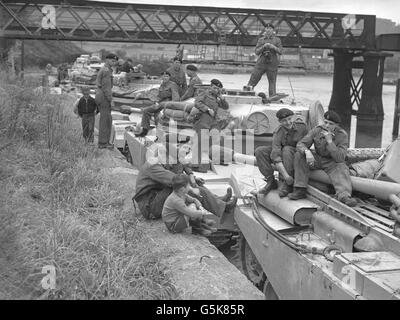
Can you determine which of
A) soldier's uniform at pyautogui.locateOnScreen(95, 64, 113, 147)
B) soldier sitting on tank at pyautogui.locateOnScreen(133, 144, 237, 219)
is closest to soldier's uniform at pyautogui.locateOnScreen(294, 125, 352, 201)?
soldier sitting on tank at pyautogui.locateOnScreen(133, 144, 237, 219)

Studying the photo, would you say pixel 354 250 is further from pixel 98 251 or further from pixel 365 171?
pixel 98 251

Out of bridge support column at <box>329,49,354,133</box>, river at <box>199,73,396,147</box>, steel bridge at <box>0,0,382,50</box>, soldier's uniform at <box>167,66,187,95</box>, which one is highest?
steel bridge at <box>0,0,382,50</box>

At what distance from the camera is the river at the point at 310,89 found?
36.6 m

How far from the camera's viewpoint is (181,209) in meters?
7.36

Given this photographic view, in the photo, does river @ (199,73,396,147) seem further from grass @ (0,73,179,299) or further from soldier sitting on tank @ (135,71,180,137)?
grass @ (0,73,179,299)

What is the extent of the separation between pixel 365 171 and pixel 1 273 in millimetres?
4150

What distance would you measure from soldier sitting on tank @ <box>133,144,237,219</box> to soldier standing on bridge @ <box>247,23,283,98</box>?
558 centimetres

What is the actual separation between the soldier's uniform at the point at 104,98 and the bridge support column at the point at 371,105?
17853 mm

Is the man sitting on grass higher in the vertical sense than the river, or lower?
higher

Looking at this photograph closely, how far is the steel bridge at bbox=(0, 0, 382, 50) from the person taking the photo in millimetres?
25375

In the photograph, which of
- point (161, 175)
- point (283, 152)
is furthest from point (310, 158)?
point (161, 175)

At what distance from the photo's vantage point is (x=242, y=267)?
7.87m

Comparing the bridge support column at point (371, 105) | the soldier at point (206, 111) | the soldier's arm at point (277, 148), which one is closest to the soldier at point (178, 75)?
the soldier at point (206, 111)
